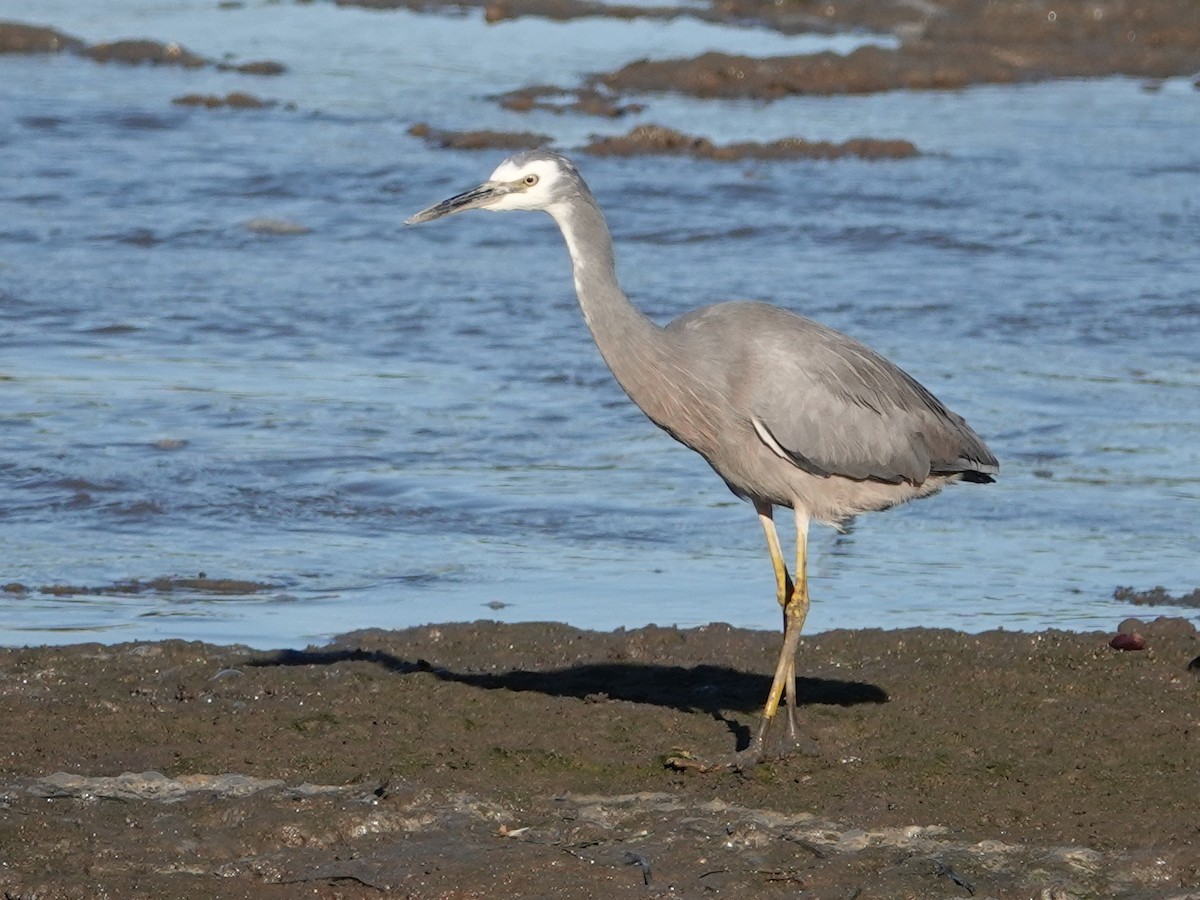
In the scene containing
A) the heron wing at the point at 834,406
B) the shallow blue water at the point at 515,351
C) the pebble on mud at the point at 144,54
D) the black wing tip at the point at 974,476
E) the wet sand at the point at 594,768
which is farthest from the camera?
the pebble on mud at the point at 144,54

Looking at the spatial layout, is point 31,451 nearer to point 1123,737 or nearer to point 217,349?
point 217,349

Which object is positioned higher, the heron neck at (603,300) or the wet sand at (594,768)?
the heron neck at (603,300)

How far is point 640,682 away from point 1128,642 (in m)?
1.67

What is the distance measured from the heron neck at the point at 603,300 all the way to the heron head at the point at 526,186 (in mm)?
55

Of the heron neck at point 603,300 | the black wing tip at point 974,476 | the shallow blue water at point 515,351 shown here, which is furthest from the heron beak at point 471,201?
the shallow blue water at point 515,351

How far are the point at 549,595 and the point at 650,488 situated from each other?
1.54 metres

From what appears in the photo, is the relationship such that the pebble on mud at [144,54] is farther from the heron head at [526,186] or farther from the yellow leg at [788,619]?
the yellow leg at [788,619]

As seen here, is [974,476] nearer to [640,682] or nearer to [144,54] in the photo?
[640,682]

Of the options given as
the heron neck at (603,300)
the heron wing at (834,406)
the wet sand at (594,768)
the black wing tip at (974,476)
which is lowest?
the wet sand at (594,768)

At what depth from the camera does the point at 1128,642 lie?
21.7ft

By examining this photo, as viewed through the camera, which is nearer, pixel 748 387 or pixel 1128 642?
pixel 748 387

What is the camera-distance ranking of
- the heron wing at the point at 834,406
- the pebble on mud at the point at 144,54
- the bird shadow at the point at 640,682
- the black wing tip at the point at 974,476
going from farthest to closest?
the pebble on mud at the point at 144,54 < the black wing tip at the point at 974,476 < the bird shadow at the point at 640,682 < the heron wing at the point at 834,406

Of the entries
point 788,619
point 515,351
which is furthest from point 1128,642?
point 515,351

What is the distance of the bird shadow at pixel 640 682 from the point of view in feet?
20.9
